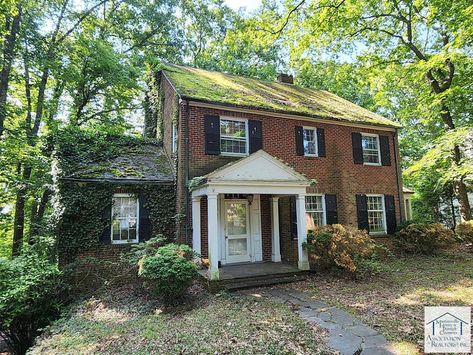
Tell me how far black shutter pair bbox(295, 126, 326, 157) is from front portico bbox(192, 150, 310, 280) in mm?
2284

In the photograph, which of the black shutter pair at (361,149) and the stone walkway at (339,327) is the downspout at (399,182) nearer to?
the black shutter pair at (361,149)

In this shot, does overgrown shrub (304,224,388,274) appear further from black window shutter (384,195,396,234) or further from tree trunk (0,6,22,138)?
tree trunk (0,6,22,138)

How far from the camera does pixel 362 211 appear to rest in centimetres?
1184

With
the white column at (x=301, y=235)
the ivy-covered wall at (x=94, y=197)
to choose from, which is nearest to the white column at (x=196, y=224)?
the ivy-covered wall at (x=94, y=197)

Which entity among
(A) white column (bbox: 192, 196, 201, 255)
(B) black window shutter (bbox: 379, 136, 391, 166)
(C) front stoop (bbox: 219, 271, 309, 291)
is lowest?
(C) front stoop (bbox: 219, 271, 309, 291)

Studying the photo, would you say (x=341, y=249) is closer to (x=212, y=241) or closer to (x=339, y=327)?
(x=339, y=327)

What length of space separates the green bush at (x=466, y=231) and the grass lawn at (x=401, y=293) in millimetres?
2915

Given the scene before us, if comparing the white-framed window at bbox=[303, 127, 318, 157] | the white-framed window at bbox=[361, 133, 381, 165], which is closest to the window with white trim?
the white-framed window at bbox=[303, 127, 318, 157]

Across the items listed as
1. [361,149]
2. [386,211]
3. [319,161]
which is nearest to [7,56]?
[319,161]

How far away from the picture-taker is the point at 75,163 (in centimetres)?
941

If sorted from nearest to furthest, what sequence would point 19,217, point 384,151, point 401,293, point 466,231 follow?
point 401,293 → point 466,231 → point 384,151 → point 19,217

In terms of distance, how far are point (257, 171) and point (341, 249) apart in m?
3.38

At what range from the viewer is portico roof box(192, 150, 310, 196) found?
26.2 ft

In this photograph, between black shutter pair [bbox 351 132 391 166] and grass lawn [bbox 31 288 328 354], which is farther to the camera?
black shutter pair [bbox 351 132 391 166]
